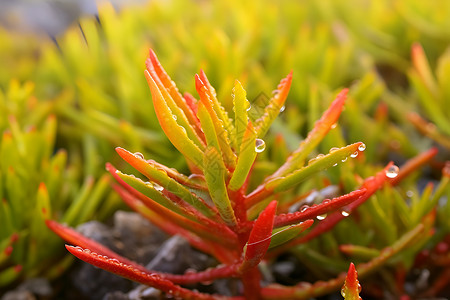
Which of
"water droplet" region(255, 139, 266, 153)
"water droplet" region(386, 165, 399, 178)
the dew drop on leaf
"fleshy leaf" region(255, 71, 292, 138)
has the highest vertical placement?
"fleshy leaf" region(255, 71, 292, 138)

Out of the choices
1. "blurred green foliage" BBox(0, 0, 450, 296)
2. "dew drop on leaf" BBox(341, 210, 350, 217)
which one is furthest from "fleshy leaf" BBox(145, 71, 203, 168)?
"blurred green foliage" BBox(0, 0, 450, 296)

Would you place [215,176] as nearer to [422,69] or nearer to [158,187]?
[158,187]

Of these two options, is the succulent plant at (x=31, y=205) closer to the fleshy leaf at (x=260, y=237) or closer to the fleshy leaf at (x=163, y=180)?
the fleshy leaf at (x=163, y=180)

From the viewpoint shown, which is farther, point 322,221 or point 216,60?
point 216,60

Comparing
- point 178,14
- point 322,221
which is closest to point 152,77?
point 322,221

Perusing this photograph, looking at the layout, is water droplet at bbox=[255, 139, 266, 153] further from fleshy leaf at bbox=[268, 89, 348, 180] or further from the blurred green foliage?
the blurred green foliage

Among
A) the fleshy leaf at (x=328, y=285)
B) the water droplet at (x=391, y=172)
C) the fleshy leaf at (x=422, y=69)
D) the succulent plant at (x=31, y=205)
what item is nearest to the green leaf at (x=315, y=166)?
the water droplet at (x=391, y=172)

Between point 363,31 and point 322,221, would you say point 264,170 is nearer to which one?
point 322,221
